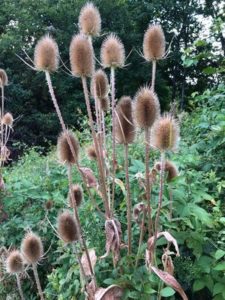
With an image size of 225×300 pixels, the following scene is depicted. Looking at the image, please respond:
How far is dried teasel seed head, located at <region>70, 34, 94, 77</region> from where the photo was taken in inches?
69.9

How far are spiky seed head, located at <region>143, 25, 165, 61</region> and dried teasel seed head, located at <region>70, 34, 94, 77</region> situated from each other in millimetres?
239

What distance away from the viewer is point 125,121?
185 cm

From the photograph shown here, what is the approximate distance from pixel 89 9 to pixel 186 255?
110 cm

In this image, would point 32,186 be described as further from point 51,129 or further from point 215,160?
point 51,129

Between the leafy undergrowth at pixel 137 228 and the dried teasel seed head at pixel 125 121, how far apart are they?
0.78ft

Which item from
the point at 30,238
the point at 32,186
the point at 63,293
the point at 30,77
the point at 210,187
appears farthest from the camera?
the point at 30,77

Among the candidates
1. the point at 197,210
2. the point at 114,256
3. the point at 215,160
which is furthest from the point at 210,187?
the point at 114,256

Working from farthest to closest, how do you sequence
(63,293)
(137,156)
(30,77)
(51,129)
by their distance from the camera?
(30,77), (51,129), (137,156), (63,293)

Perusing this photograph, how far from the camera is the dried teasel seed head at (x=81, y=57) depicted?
178cm

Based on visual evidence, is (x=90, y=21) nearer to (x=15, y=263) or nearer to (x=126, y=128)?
(x=126, y=128)

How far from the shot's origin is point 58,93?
13125 millimetres

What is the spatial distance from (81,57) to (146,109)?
33 cm

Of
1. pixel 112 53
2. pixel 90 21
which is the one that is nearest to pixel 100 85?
pixel 112 53

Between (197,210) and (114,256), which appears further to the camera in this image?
(197,210)
